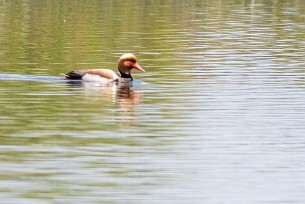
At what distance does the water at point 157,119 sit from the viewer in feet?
53.0

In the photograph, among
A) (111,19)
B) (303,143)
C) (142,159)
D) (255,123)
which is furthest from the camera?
(111,19)

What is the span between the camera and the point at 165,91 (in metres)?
26.5

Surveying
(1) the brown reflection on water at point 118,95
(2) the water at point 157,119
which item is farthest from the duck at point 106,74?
(2) the water at point 157,119

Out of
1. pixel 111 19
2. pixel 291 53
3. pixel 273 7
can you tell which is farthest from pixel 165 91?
pixel 273 7

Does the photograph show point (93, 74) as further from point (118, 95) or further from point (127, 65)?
point (118, 95)

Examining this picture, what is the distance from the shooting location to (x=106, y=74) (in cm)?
2844

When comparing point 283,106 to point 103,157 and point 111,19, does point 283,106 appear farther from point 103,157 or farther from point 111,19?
point 111,19

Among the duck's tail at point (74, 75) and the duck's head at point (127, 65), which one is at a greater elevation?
the duck's head at point (127, 65)

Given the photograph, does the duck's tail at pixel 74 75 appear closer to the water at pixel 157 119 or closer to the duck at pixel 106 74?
the duck at pixel 106 74

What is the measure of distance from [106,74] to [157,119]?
6.54 m

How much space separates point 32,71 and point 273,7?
1284 inches

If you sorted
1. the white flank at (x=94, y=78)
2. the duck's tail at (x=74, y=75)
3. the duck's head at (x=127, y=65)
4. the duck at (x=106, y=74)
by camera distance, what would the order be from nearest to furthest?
the white flank at (x=94, y=78), the duck at (x=106, y=74), the duck's tail at (x=74, y=75), the duck's head at (x=127, y=65)

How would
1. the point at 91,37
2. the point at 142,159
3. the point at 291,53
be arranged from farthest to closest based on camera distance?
1. the point at 91,37
2. the point at 291,53
3. the point at 142,159

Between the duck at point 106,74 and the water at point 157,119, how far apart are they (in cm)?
30
